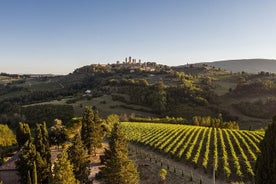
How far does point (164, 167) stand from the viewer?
42656 mm

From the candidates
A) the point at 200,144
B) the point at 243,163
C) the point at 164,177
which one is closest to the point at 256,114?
the point at 200,144

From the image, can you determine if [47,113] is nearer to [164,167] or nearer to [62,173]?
[164,167]

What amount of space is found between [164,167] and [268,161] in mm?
22648

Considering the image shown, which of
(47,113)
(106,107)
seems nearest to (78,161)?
(47,113)

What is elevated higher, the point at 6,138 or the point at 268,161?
the point at 268,161

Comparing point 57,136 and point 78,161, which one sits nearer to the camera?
point 78,161

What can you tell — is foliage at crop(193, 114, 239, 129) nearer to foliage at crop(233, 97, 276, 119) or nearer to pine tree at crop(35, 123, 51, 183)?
foliage at crop(233, 97, 276, 119)

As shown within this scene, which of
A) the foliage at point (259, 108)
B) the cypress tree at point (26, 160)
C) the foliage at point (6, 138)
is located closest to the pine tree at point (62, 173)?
the cypress tree at point (26, 160)

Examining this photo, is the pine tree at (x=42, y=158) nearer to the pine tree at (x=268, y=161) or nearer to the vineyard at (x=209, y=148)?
the vineyard at (x=209, y=148)

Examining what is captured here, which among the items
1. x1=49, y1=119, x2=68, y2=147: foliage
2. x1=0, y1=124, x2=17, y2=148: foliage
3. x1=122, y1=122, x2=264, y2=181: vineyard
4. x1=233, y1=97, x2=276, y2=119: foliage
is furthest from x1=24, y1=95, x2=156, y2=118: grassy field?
x1=49, y1=119, x2=68, y2=147: foliage

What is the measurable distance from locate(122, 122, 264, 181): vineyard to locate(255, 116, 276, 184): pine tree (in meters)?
13.9

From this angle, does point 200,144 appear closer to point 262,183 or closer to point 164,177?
point 164,177

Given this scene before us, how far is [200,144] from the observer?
5225 centimetres

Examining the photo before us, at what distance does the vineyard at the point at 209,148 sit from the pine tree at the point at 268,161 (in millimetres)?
13868
